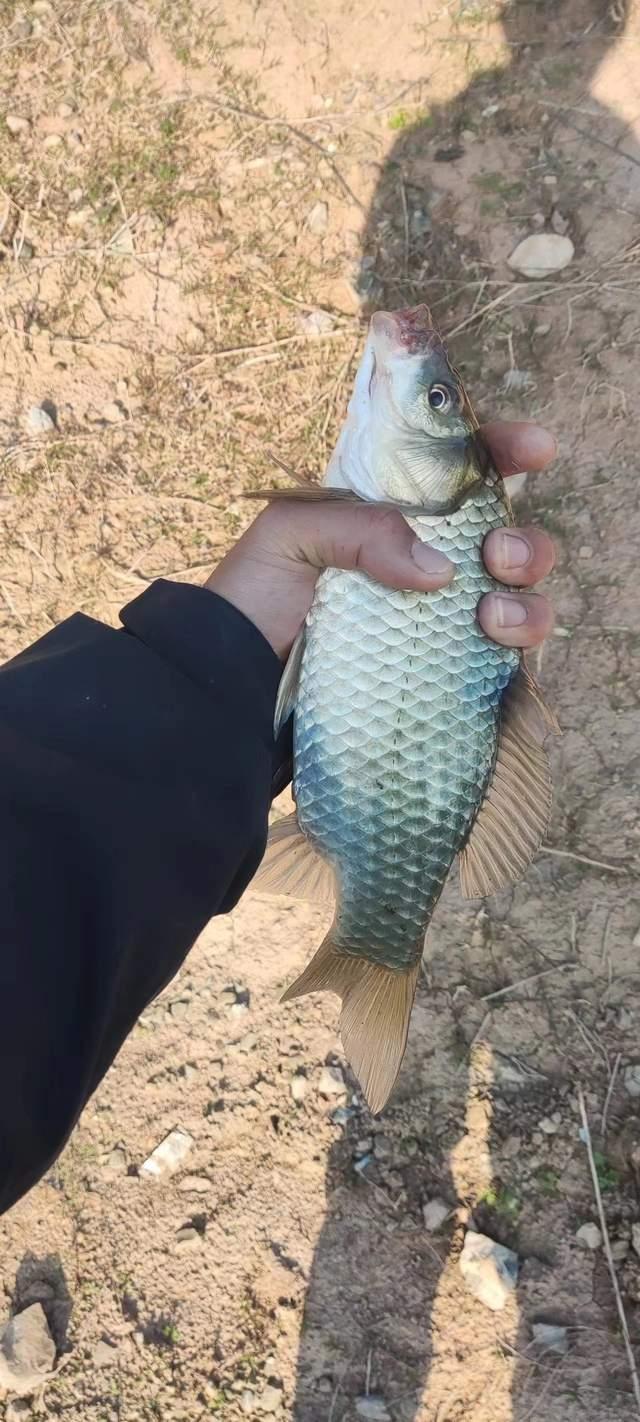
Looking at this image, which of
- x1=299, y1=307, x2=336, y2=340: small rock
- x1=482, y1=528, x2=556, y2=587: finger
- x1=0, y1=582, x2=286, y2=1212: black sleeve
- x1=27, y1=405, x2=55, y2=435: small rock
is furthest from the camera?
x1=27, y1=405, x2=55, y2=435: small rock

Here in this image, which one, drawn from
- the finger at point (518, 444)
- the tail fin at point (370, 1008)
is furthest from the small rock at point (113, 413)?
the tail fin at point (370, 1008)

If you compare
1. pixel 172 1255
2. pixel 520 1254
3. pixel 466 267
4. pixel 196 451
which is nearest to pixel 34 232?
pixel 196 451

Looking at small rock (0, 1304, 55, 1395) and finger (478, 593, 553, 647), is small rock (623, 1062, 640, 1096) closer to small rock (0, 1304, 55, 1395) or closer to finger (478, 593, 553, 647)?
finger (478, 593, 553, 647)

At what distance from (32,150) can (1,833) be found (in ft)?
11.5

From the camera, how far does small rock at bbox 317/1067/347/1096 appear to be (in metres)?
2.73

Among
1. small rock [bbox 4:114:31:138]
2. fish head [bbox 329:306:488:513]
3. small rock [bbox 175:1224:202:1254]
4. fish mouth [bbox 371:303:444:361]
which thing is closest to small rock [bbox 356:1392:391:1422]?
small rock [bbox 175:1224:202:1254]

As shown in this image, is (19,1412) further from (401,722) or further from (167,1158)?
(401,722)

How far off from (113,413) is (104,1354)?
3400mm

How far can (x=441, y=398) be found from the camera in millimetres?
2012

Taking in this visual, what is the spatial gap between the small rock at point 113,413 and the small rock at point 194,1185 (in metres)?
2.88

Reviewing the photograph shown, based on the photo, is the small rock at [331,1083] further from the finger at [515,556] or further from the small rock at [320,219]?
the small rock at [320,219]

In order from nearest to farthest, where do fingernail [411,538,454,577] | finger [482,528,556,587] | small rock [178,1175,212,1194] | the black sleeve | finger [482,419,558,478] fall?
the black sleeve
fingernail [411,538,454,577]
finger [482,528,556,587]
finger [482,419,558,478]
small rock [178,1175,212,1194]

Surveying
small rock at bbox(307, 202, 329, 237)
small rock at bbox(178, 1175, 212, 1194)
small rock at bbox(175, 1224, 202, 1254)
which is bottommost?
small rock at bbox(175, 1224, 202, 1254)

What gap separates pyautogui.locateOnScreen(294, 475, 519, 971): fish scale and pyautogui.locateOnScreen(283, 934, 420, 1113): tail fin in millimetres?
91
